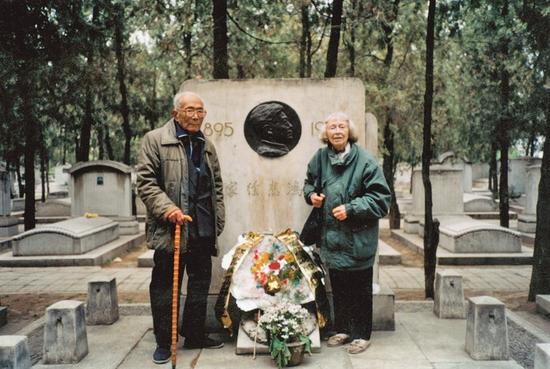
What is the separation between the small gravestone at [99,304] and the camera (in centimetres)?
591

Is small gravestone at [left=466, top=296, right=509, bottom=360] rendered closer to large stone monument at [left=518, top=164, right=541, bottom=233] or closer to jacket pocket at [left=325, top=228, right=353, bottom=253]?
jacket pocket at [left=325, top=228, right=353, bottom=253]

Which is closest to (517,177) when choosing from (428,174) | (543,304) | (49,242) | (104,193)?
(104,193)

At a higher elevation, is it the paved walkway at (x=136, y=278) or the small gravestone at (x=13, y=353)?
the small gravestone at (x=13, y=353)

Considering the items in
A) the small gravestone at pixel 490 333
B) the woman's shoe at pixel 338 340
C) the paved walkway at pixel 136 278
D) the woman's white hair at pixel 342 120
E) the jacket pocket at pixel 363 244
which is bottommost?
the paved walkway at pixel 136 278

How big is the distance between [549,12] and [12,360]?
25.6 feet

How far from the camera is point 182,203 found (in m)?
4.67

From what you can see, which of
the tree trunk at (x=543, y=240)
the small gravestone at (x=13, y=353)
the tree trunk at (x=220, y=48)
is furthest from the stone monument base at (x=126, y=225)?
the small gravestone at (x=13, y=353)

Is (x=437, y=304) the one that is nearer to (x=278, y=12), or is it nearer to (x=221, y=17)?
(x=221, y=17)

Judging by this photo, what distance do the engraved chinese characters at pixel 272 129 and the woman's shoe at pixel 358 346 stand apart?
1.97m

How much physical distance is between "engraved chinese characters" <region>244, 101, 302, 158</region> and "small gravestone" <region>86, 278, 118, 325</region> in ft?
7.40

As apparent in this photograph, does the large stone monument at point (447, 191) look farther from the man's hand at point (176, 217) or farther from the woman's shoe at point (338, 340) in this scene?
the man's hand at point (176, 217)

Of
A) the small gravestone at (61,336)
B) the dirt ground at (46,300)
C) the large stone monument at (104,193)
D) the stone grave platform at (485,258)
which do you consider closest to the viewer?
the small gravestone at (61,336)

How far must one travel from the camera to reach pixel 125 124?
18984 mm

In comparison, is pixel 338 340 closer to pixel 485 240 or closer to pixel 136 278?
pixel 136 278
